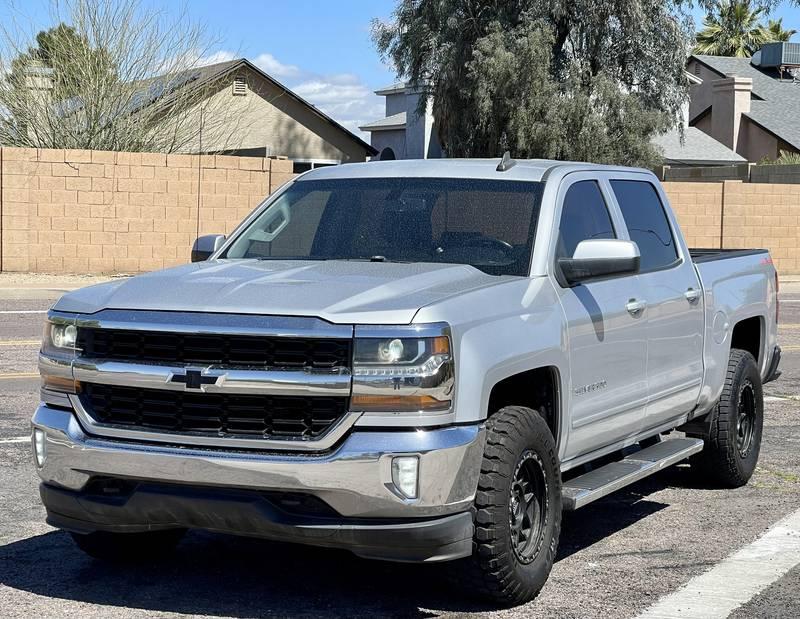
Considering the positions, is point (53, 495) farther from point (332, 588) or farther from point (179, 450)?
point (332, 588)

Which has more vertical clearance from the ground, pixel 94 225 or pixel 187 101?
pixel 187 101

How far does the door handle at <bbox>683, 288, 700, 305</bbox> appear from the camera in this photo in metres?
7.32

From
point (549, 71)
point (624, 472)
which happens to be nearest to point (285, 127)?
point (549, 71)

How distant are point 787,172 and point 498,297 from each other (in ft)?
131

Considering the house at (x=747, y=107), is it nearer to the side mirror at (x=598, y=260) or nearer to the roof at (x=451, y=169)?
the roof at (x=451, y=169)

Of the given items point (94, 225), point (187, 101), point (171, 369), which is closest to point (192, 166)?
point (94, 225)

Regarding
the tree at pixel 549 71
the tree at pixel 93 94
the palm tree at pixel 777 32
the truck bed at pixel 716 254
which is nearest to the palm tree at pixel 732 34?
the palm tree at pixel 777 32

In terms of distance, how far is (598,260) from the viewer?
19.5ft

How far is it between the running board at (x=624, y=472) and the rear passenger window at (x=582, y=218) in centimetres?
107

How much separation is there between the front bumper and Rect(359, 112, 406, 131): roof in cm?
5123

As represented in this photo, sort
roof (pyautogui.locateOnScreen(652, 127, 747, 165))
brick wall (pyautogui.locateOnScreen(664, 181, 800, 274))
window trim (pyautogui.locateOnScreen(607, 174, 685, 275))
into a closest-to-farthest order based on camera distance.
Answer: window trim (pyautogui.locateOnScreen(607, 174, 685, 275)), brick wall (pyautogui.locateOnScreen(664, 181, 800, 274)), roof (pyautogui.locateOnScreen(652, 127, 747, 165))

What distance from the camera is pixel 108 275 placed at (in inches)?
1006

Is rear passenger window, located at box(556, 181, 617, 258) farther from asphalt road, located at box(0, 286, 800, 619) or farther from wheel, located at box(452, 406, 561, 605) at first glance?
asphalt road, located at box(0, 286, 800, 619)

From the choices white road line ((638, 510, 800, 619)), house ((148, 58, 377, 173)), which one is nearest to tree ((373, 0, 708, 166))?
house ((148, 58, 377, 173))
